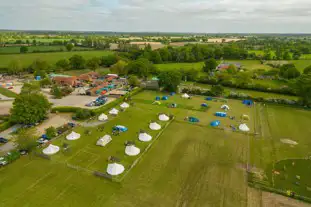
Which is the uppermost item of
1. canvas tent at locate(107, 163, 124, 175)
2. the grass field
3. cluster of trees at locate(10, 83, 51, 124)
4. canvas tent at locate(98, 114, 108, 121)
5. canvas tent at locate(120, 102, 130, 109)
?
cluster of trees at locate(10, 83, 51, 124)

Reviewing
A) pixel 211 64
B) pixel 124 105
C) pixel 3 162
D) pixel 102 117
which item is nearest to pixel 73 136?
pixel 102 117

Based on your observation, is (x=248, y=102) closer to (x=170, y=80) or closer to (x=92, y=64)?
(x=170, y=80)

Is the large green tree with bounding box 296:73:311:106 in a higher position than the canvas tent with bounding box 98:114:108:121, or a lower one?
higher

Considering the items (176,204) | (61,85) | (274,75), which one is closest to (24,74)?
(61,85)

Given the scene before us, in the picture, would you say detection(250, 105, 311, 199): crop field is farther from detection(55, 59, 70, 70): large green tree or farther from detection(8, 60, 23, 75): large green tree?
detection(8, 60, 23, 75): large green tree

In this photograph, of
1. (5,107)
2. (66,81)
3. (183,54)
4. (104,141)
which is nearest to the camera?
(104,141)

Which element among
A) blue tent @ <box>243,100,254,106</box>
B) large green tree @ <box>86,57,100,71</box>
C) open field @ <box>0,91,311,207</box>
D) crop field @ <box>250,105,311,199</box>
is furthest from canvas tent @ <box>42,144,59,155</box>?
large green tree @ <box>86,57,100,71</box>

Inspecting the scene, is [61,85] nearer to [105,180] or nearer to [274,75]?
[105,180]
